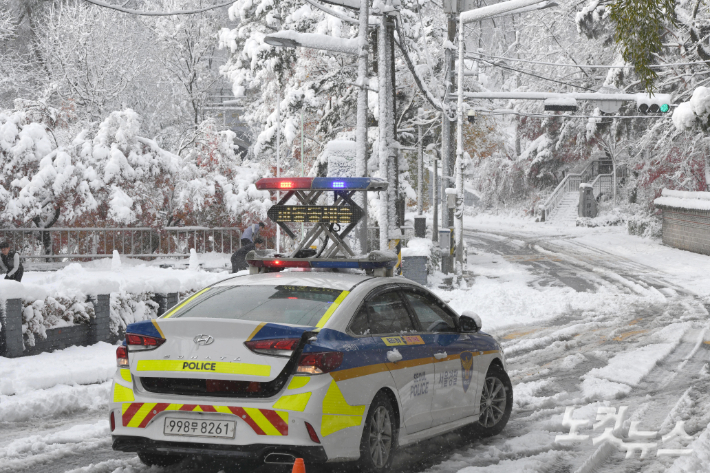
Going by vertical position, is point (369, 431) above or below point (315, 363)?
below

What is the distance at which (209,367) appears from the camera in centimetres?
557

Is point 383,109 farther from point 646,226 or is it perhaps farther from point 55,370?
point 646,226

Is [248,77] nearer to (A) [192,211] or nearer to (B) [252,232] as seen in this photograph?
(A) [192,211]

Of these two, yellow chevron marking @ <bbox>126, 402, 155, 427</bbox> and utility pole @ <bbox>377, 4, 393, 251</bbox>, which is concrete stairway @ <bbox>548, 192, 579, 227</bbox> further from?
yellow chevron marking @ <bbox>126, 402, 155, 427</bbox>

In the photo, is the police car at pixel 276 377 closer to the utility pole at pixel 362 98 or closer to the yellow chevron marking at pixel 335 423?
the yellow chevron marking at pixel 335 423

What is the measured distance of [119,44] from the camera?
3916 centimetres

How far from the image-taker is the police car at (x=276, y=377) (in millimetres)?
5480

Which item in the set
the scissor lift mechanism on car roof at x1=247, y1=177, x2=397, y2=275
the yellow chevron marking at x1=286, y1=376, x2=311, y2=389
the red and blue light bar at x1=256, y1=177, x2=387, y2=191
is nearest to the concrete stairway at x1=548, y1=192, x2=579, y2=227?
the scissor lift mechanism on car roof at x1=247, y1=177, x2=397, y2=275

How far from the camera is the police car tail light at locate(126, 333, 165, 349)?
5.80 meters

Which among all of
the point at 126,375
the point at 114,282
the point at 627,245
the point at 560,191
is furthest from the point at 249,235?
the point at 560,191

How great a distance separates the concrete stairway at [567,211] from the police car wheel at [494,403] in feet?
144

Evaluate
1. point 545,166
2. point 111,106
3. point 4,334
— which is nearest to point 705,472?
point 4,334

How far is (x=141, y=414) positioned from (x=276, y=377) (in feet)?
3.06

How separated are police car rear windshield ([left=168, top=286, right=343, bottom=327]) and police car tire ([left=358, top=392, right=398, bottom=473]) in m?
0.71
